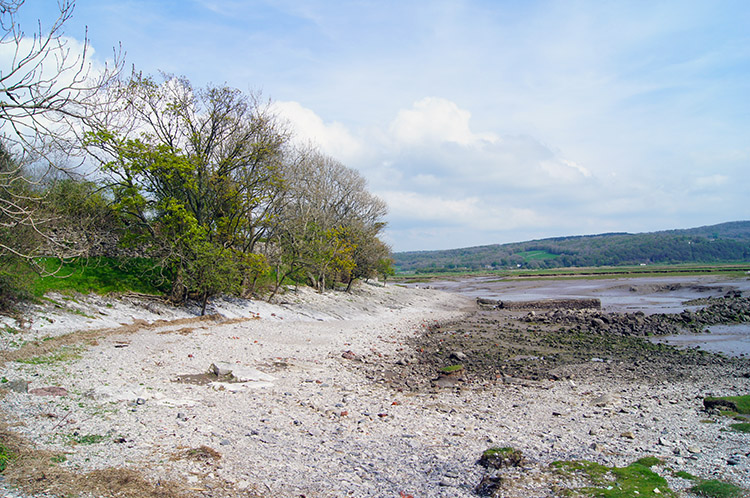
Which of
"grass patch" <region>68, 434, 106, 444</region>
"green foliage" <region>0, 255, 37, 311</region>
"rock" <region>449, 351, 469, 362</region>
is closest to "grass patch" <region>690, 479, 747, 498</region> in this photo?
"grass patch" <region>68, 434, 106, 444</region>

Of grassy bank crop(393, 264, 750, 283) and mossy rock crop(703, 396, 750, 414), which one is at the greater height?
mossy rock crop(703, 396, 750, 414)

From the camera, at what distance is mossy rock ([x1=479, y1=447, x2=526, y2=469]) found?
6402 millimetres

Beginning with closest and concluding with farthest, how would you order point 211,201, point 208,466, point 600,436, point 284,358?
point 208,466 < point 600,436 < point 284,358 < point 211,201

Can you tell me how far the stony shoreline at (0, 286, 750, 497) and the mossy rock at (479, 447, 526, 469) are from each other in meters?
0.21

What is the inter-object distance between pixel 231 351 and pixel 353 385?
440 centimetres

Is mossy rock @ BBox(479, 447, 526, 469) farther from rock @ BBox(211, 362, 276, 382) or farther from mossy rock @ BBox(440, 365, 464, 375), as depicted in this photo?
mossy rock @ BBox(440, 365, 464, 375)

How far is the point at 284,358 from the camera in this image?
1364 cm

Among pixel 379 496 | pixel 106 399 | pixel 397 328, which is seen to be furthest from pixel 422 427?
pixel 397 328

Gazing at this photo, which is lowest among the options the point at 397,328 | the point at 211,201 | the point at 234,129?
the point at 397,328

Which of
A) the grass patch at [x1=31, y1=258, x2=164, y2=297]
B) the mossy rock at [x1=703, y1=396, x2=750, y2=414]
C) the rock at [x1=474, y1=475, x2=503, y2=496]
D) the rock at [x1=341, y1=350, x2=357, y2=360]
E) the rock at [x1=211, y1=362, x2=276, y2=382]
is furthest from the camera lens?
the grass patch at [x1=31, y1=258, x2=164, y2=297]

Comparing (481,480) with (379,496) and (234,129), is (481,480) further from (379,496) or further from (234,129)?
(234,129)

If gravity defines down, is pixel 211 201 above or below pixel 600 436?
above

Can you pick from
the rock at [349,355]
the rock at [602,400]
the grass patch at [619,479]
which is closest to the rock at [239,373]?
the rock at [349,355]

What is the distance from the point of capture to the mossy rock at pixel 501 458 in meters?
6.40
